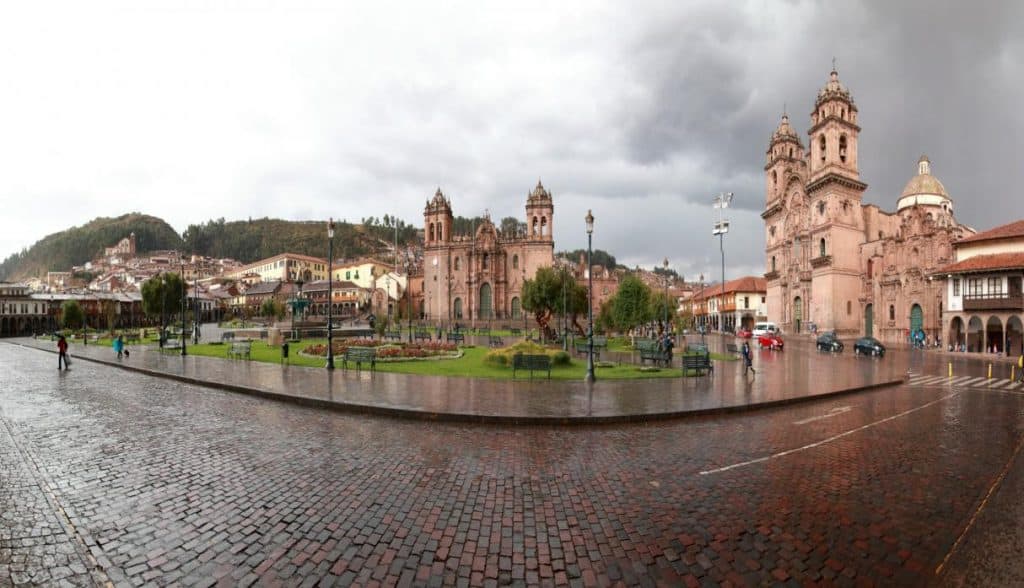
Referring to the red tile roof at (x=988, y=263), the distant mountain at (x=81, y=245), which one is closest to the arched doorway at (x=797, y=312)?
the red tile roof at (x=988, y=263)

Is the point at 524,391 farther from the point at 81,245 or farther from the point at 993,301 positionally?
the point at 81,245

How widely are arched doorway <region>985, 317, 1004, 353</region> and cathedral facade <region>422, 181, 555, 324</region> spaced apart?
4658 cm

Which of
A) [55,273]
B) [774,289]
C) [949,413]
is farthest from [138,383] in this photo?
[55,273]

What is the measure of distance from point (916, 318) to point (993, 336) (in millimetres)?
8396

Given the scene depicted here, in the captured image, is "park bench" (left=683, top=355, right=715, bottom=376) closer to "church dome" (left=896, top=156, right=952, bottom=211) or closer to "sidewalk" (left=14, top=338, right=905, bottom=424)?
"sidewalk" (left=14, top=338, right=905, bottom=424)

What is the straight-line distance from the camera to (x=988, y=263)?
106 ft

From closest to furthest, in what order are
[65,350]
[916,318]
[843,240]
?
[65,350] → [916,318] → [843,240]

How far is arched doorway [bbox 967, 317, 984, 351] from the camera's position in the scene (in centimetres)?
3353

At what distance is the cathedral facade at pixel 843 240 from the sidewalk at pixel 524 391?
31.5 metres

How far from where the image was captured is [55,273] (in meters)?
156

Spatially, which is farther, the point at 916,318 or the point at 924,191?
the point at 924,191

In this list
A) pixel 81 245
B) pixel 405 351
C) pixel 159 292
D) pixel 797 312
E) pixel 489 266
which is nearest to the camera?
pixel 405 351

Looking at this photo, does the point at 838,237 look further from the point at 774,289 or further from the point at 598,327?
the point at 598,327

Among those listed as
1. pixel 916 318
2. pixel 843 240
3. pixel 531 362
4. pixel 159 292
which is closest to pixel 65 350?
pixel 531 362
